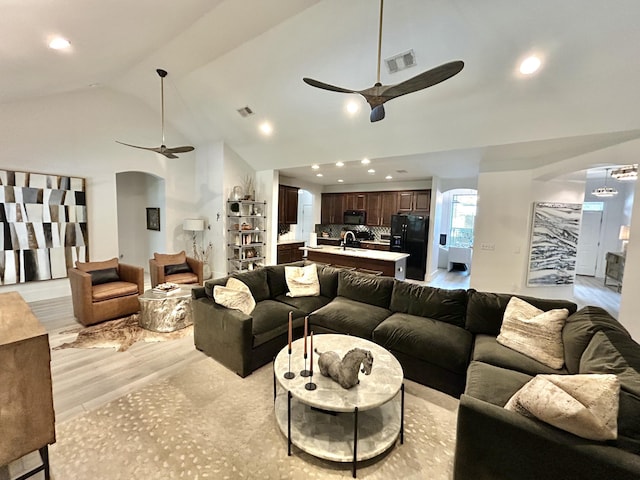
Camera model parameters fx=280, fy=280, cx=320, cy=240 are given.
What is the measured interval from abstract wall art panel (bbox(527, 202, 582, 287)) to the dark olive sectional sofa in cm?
266

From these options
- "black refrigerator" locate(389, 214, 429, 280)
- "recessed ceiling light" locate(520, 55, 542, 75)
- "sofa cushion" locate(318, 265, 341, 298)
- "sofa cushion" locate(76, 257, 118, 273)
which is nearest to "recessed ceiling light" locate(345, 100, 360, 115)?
"recessed ceiling light" locate(520, 55, 542, 75)

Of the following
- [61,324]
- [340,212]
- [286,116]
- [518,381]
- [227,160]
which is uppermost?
[286,116]

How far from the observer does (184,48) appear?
3.72m

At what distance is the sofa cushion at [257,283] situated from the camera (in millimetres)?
3510

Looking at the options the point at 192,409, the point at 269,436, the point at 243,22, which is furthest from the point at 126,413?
the point at 243,22

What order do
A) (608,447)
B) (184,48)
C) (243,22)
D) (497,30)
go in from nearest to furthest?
1. (608,447)
2. (497,30)
3. (243,22)
4. (184,48)

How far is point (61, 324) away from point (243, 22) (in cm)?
448

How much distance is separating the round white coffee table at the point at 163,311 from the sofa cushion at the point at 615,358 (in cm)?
404

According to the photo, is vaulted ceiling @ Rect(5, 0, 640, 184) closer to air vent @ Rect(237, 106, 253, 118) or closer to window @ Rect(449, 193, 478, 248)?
air vent @ Rect(237, 106, 253, 118)

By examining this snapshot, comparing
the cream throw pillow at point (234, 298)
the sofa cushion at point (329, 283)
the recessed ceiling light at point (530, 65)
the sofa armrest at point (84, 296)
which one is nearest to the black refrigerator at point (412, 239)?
the sofa cushion at point (329, 283)

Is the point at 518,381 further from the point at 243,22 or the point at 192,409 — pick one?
the point at 243,22

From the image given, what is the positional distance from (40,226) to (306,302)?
489 centimetres

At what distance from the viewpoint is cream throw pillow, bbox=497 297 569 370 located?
223 centimetres

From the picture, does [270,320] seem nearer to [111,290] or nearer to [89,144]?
[111,290]
